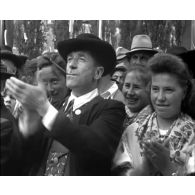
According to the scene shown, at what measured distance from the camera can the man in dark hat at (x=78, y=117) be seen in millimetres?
1863

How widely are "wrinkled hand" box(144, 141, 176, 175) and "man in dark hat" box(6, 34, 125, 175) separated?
201mm

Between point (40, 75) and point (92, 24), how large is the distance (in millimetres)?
483

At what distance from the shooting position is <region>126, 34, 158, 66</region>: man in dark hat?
90.5 inches

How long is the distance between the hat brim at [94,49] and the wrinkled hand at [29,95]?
40cm

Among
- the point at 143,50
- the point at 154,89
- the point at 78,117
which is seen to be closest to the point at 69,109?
the point at 78,117

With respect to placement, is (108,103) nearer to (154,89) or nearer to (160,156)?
(154,89)

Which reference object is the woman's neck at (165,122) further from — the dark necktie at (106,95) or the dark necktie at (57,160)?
the dark necktie at (57,160)

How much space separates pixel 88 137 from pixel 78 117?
21 cm

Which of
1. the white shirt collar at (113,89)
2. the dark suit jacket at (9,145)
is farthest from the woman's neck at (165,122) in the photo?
the dark suit jacket at (9,145)

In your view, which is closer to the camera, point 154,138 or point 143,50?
point 154,138

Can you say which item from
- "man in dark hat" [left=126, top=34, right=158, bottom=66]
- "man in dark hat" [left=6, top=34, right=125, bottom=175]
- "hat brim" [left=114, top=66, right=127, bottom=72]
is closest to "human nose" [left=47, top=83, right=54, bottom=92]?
"man in dark hat" [left=6, top=34, right=125, bottom=175]

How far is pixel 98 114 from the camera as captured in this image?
6.72ft

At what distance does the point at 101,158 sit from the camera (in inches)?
79.4

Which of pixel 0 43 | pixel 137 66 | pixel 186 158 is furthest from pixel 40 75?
Result: pixel 186 158
